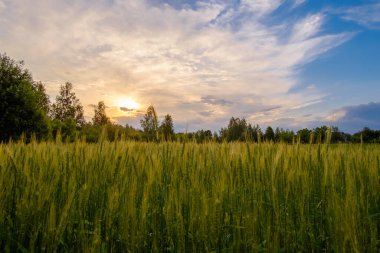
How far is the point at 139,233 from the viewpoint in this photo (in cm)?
216

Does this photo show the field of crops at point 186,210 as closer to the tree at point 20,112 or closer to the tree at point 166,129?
the tree at point 166,129

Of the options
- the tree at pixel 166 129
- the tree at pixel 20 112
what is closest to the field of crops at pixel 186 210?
the tree at pixel 166 129

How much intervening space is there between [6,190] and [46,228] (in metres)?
0.65

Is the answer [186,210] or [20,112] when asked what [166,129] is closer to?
[186,210]

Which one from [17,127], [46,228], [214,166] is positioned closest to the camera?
[46,228]

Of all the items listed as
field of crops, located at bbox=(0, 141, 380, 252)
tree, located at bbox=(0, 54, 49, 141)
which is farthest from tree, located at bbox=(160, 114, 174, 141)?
tree, located at bbox=(0, 54, 49, 141)

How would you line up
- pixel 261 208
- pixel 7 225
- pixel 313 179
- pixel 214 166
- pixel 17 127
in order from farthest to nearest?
pixel 17 127
pixel 214 166
pixel 313 179
pixel 7 225
pixel 261 208

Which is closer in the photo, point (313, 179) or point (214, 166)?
point (313, 179)

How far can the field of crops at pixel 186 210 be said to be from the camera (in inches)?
82.0

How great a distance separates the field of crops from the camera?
2.08 meters

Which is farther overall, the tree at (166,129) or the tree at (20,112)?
the tree at (20,112)

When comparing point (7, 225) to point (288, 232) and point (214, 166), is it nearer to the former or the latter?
point (214, 166)

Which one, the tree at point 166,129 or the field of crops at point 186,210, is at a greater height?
the tree at point 166,129

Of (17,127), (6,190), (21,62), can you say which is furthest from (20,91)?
(6,190)
